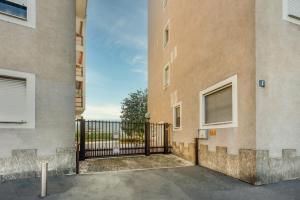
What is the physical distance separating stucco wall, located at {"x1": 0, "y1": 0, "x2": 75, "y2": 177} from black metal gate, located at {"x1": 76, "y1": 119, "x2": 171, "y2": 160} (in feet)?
7.94

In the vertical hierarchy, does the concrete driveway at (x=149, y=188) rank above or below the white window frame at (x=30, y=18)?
below

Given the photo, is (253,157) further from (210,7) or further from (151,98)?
(151,98)

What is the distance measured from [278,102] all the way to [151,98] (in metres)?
12.8

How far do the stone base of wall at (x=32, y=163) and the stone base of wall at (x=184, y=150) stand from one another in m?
4.76

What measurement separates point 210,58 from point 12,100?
21.5ft

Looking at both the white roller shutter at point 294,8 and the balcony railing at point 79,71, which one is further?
the balcony railing at point 79,71

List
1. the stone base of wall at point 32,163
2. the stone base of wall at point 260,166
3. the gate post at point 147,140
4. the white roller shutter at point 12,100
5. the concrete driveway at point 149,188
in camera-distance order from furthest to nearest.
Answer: the gate post at point 147,140
the white roller shutter at point 12,100
the stone base of wall at point 32,163
the stone base of wall at point 260,166
the concrete driveway at point 149,188

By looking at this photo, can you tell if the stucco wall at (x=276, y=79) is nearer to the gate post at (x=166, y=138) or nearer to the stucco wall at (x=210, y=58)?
the stucco wall at (x=210, y=58)

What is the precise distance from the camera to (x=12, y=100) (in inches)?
246

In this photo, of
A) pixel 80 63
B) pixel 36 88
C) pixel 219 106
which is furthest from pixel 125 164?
pixel 80 63

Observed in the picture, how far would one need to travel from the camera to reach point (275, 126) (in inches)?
233

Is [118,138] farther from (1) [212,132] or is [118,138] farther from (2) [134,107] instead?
(2) [134,107]

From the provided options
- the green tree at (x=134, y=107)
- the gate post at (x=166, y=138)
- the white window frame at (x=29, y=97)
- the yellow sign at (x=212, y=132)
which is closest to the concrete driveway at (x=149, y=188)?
the yellow sign at (x=212, y=132)

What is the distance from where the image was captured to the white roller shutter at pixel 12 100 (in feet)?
20.0
